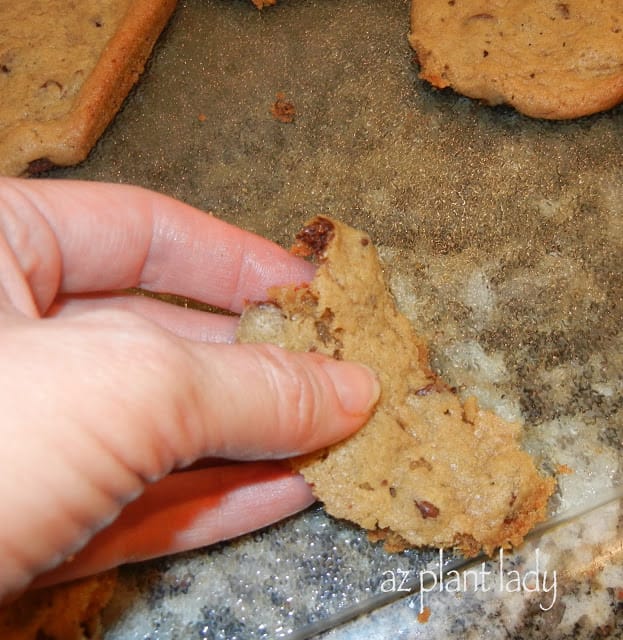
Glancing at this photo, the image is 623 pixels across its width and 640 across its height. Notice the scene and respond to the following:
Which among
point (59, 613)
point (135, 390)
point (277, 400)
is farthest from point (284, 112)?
point (59, 613)

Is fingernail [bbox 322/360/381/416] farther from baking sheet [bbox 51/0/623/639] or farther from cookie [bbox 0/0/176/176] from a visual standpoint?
cookie [bbox 0/0/176/176]

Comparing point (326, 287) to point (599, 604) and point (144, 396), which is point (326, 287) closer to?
point (144, 396)

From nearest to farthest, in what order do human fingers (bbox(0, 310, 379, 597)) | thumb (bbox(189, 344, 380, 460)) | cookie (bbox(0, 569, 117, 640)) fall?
human fingers (bbox(0, 310, 379, 597)) → thumb (bbox(189, 344, 380, 460)) → cookie (bbox(0, 569, 117, 640))

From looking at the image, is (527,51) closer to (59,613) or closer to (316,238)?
(316,238)

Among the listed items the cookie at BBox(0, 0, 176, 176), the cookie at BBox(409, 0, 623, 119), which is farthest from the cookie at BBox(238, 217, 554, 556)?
the cookie at BBox(0, 0, 176, 176)

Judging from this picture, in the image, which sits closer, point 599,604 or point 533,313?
point 599,604

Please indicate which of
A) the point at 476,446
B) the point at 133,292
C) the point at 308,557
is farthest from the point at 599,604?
the point at 133,292

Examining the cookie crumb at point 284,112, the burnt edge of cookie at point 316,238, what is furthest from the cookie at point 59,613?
the cookie crumb at point 284,112
